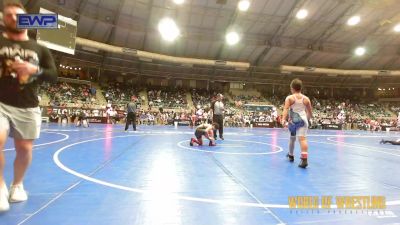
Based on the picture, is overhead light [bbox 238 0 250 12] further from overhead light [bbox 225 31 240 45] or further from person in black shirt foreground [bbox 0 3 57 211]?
person in black shirt foreground [bbox 0 3 57 211]

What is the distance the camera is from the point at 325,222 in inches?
111

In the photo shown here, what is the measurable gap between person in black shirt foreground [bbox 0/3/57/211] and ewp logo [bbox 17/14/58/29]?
3.8 inches

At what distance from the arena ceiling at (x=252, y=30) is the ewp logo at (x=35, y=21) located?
67.8 feet

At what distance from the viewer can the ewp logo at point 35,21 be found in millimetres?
3116

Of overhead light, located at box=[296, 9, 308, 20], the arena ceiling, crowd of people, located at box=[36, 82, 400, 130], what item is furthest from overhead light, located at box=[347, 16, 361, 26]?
crowd of people, located at box=[36, 82, 400, 130]

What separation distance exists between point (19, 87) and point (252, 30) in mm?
29793

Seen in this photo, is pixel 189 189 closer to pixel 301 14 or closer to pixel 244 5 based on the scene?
pixel 244 5

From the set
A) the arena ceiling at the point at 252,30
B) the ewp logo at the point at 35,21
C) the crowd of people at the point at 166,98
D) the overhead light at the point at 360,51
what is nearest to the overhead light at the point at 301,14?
the arena ceiling at the point at 252,30

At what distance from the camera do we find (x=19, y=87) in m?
2.94

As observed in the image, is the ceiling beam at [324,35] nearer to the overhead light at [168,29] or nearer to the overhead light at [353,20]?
the overhead light at [353,20]

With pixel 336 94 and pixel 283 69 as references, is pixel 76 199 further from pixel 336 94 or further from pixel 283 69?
pixel 336 94

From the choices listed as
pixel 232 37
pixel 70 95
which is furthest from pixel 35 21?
pixel 70 95

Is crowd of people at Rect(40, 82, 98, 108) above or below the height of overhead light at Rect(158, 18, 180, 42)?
below

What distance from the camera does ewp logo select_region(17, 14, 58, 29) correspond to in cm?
312
